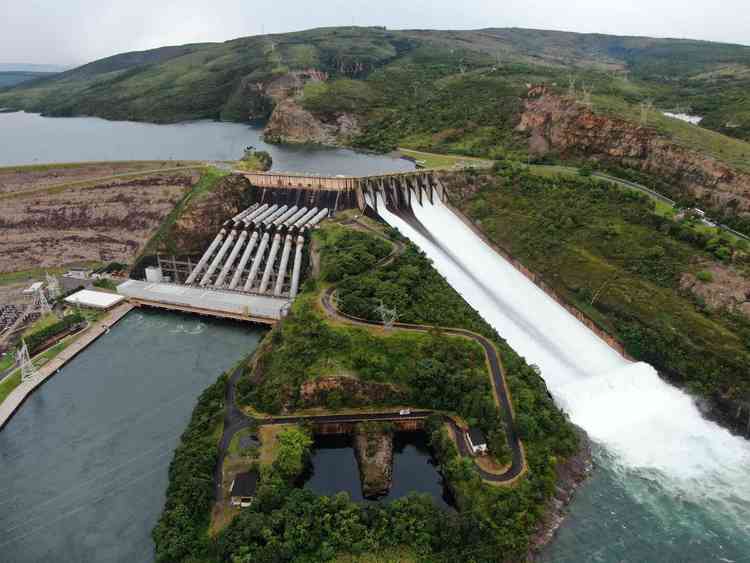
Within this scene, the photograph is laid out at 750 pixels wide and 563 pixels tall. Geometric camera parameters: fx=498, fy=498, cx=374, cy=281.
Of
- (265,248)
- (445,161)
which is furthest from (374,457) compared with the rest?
(445,161)

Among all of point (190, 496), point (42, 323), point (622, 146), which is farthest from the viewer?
point (622, 146)

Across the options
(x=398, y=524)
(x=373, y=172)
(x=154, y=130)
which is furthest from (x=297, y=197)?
(x=154, y=130)

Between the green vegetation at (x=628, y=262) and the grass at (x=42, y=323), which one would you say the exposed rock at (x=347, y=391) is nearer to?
the green vegetation at (x=628, y=262)

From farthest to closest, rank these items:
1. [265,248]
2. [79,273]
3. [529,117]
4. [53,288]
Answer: [529,117]
[79,273]
[265,248]
[53,288]

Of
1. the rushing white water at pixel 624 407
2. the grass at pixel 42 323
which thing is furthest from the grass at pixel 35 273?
the rushing white water at pixel 624 407

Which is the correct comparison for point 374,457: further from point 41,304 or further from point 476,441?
point 41,304

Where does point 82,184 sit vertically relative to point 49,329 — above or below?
above
